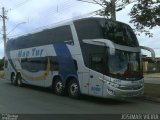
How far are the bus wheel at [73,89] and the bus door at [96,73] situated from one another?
1.27m

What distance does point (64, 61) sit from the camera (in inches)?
837

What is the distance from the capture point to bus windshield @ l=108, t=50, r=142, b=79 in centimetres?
1805

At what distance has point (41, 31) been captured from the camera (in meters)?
24.4

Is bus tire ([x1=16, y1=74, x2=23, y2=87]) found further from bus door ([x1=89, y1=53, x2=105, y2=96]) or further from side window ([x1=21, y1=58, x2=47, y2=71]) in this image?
bus door ([x1=89, y1=53, x2=105, y2=96])

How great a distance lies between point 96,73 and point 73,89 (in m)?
2.34

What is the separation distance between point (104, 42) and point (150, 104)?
11.8 ft

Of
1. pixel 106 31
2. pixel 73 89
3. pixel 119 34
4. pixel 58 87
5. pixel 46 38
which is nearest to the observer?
pixel 106 31

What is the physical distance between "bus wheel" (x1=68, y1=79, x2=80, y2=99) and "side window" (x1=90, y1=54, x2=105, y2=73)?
1.78m

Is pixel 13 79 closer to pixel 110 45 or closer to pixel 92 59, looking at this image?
pixel 92 59

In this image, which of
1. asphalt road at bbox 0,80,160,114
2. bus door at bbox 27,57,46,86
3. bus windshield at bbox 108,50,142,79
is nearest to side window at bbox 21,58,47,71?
bus door at bbox 27,57,46,86

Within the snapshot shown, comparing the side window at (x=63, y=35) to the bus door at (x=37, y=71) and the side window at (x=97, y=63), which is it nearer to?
the side window at (x=97, y=63)

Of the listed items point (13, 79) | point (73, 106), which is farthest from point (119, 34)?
point (13, 79)

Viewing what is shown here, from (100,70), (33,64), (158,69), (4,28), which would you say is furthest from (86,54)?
(158,69)

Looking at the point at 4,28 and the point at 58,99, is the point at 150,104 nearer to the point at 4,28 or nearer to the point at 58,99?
the point at 58,99
